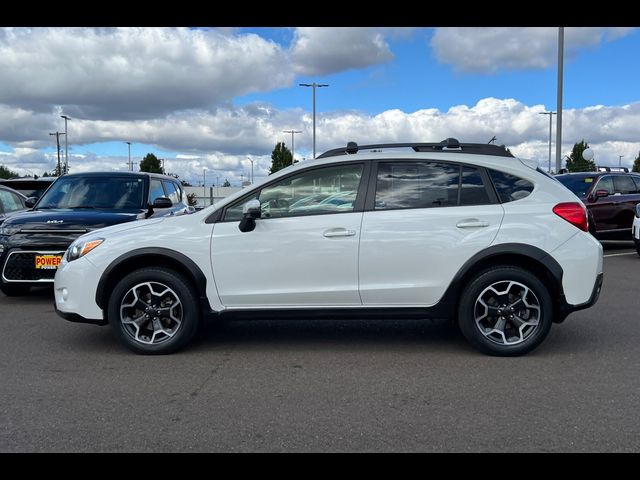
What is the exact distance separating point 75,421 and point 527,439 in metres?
2.73

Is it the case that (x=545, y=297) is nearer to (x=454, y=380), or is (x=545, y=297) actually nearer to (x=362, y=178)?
(x=454, y=380)

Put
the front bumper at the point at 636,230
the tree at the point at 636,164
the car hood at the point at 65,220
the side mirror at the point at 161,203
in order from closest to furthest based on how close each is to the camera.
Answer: the car hood at the point at 65,220, the side mirror at the point at 161,203, the front bumper at the point at 636,230, the tree at the point at 636,164

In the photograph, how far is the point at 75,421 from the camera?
12.3ft

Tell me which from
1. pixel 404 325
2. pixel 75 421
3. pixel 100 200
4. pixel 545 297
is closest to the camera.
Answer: pixel 75 421

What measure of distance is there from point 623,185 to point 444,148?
10.1 metres

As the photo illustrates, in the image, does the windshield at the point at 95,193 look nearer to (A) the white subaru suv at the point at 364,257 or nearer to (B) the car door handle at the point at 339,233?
(A) the white subaru suv at the point at 364,257

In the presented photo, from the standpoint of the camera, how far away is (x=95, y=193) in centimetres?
884

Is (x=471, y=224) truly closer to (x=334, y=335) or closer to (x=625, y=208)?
(x=334, y=335)

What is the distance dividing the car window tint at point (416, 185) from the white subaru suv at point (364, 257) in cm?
1

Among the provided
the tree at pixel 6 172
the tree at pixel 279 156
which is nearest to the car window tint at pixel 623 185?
the tree at pixel 279 156

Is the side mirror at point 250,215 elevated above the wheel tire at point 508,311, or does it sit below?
above

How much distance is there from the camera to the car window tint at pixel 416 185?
5.18m

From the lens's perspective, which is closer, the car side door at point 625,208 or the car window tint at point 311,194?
the car window tint at point 311,194
